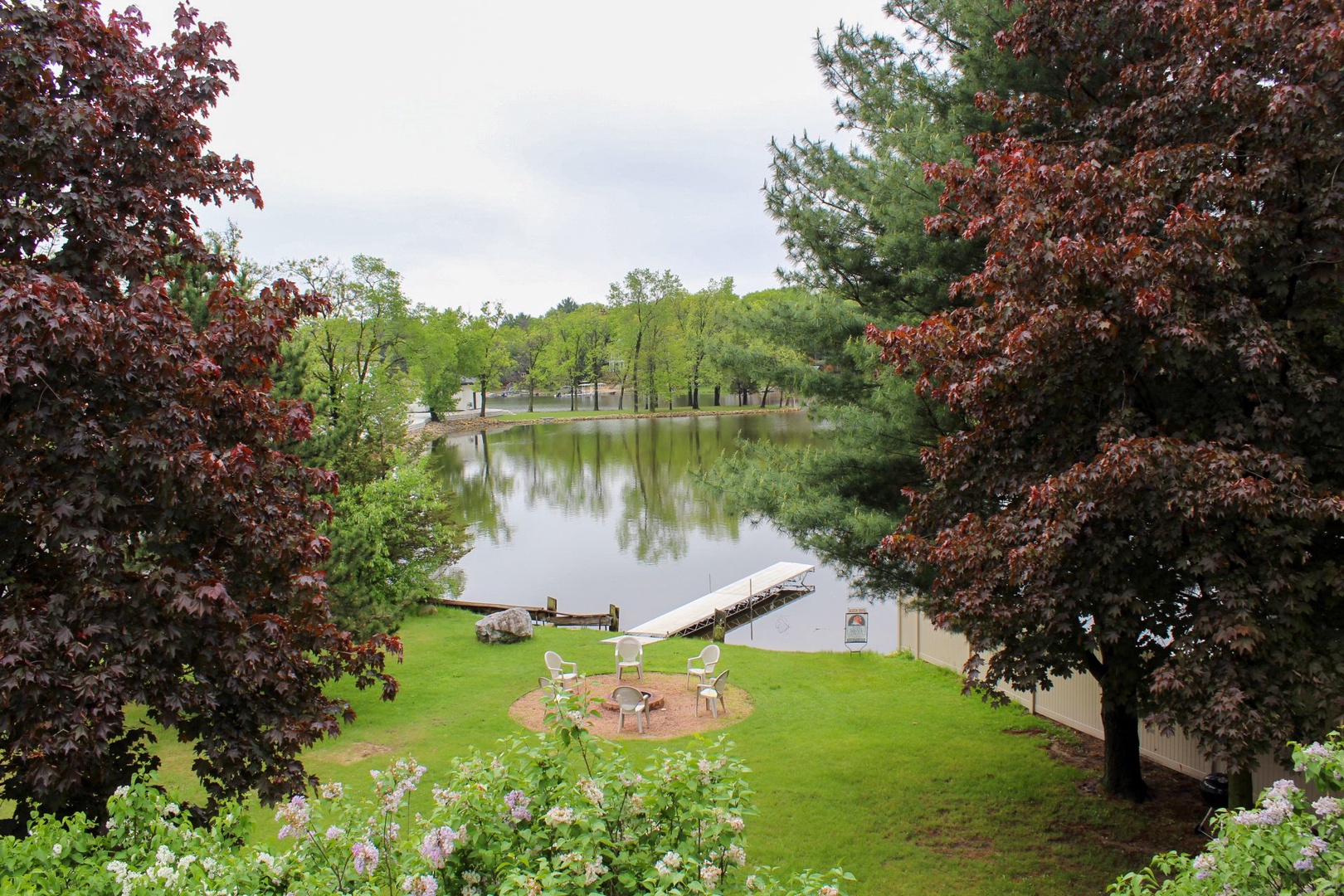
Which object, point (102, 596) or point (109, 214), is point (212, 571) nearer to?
point (102, 596)

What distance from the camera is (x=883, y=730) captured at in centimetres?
1170

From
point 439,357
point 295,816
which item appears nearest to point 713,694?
point 295,816

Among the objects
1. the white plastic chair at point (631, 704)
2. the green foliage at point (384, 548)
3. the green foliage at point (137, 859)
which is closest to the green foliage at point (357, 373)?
the green foliage at point (384, 548)

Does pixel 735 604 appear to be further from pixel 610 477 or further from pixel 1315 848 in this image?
pixel 610 477

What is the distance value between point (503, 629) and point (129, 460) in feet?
42.9

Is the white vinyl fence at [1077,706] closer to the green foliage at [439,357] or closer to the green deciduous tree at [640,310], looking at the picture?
the green foliage at [439,357]

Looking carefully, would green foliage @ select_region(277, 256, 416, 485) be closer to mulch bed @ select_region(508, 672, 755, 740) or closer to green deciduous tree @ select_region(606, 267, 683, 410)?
mulch bed @ select_region(508, 672, 755, 740)

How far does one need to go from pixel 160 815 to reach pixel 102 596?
1.54m

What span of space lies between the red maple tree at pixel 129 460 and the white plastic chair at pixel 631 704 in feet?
21.4

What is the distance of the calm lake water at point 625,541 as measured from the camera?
21.7 m

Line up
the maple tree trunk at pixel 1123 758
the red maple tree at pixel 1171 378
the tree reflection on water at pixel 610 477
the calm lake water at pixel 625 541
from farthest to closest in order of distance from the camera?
the tree reflection on water at pixel 610 477
the calm lake water at pixel 625 541
the maple tree trunk at pixel 1123 758
the red maple tree at pixel 1171 378

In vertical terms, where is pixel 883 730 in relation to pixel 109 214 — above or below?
below

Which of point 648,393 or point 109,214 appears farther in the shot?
point 648,393

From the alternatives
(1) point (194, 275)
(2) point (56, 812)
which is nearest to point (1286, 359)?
(2) point (56, 812)
